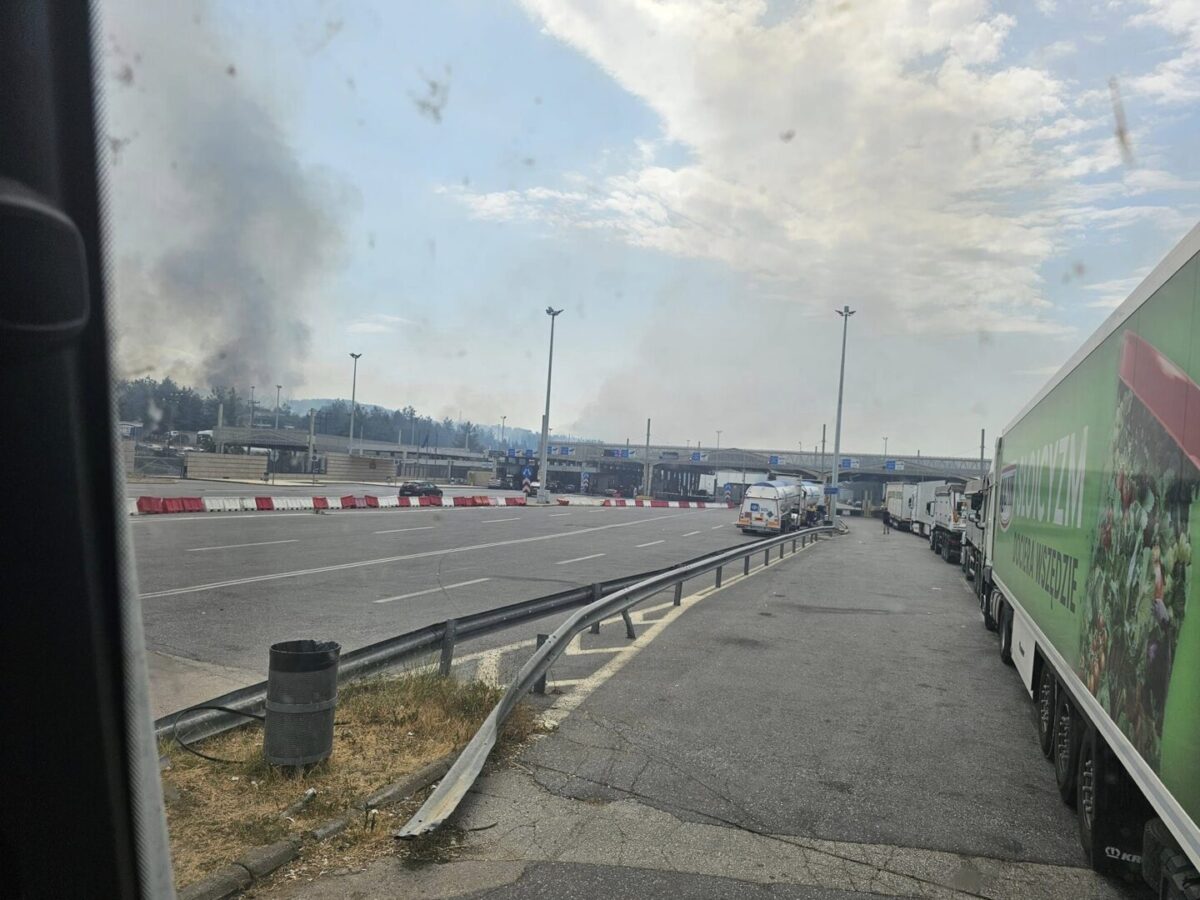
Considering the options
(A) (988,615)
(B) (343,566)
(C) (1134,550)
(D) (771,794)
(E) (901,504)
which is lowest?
(B) (343,566)

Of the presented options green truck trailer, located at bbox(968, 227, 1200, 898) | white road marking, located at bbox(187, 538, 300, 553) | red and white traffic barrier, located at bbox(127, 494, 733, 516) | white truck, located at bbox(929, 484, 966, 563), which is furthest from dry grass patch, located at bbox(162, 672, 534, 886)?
white truck, located at bbox(929, 484, 966, 563)

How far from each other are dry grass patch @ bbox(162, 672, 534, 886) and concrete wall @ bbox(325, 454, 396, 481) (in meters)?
50.2

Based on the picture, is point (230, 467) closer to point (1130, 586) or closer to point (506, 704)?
point (506, 704)

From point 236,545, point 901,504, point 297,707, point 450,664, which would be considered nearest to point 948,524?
point 236,545

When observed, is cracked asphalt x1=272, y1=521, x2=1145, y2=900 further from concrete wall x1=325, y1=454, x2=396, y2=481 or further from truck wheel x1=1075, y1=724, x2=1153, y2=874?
concrete wall x1=325, y1=454, x2=396, y2=481

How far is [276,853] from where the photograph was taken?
459cm

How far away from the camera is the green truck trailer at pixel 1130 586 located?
3.57 meters

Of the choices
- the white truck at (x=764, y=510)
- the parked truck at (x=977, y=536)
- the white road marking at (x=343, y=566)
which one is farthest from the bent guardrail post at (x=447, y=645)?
the white truck at (x=764, y=510)

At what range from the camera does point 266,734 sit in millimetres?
5590

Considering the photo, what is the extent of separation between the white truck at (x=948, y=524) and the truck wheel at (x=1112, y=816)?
22112 mm

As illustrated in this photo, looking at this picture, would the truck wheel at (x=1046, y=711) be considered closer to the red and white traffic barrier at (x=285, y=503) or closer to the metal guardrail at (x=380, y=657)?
the metal guardrail at (x=380, y=657)

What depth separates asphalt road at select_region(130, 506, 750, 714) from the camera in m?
10.7

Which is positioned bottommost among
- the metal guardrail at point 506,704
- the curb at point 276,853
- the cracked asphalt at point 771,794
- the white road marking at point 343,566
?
the white road marking at point 343,566

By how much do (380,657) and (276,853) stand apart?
8.82 ft
